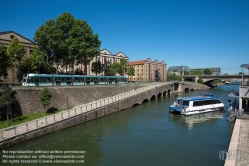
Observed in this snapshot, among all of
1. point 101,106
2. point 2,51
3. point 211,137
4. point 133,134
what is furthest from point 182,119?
point 2,51

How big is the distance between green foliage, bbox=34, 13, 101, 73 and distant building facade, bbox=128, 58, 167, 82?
57892 mm

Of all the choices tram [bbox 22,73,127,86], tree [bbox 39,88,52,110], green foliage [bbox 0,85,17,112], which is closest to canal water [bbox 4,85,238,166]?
green foliage [bbox 0,85,17,112]

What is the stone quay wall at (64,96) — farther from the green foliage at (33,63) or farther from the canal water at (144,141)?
the green foliage at (33,63)

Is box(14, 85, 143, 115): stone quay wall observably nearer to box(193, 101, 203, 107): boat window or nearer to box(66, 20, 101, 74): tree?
box(66, 20, 101, 74): tree

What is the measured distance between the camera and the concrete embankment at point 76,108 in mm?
19959

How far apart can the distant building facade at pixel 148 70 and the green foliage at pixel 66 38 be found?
57892mm

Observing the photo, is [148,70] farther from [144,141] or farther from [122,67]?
[144,141]

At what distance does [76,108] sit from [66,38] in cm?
2501

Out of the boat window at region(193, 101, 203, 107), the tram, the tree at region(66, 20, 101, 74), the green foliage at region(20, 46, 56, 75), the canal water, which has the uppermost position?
the tree at region(66, 20, 101, 74)

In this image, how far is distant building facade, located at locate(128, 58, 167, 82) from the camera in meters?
105

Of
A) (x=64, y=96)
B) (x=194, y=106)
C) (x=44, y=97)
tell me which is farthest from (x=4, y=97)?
(x=194, y=106)

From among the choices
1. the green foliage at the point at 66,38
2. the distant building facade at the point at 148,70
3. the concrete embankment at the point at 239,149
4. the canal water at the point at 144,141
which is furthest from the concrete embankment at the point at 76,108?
the distant building facade at the point at 148,70

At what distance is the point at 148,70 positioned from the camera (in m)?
106

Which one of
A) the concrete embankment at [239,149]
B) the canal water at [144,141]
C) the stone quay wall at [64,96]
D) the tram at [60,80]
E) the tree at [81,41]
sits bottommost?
the canal water at [144,141]
